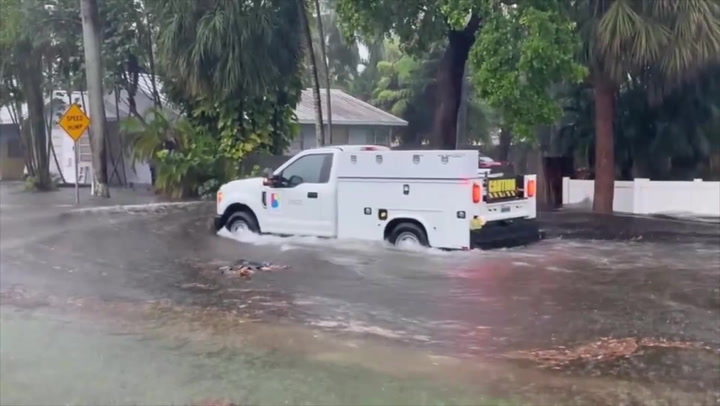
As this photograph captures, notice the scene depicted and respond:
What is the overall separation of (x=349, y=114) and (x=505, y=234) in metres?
25.1

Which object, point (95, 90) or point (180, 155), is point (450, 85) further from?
point (95, 90)

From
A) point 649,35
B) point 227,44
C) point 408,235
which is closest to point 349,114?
point 227,44

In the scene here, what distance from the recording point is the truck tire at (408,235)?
1501cm

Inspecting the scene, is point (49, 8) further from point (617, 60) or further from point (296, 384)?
point (296, 384)

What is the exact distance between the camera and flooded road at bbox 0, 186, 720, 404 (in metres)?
7.58

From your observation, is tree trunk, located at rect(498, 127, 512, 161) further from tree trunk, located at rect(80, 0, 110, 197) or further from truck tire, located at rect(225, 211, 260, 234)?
truck tire, located at rect(225, 211, 260, 234)

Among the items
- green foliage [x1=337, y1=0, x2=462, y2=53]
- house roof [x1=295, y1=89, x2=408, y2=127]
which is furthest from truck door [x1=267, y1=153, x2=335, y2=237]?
house roof [x1=295, y1=89, x2=408, y2=127]

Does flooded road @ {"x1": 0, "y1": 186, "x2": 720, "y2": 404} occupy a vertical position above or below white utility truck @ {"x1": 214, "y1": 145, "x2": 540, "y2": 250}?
below

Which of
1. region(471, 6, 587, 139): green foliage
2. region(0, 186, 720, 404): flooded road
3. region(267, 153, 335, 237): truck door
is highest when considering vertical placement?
region(471, 6, 587, 139): green foliage

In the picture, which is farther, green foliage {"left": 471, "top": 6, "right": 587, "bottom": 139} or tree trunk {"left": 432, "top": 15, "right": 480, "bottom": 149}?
tree trunk {"left": 432, "top": 15, "right": 480, "bottom": 149}

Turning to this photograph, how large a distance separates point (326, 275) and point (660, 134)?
14.5 meters

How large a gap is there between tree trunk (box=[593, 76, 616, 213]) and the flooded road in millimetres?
4609

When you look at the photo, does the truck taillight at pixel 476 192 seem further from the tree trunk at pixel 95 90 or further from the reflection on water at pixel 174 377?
the tree trunk at pixel 95 90

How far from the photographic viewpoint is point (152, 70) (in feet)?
109
